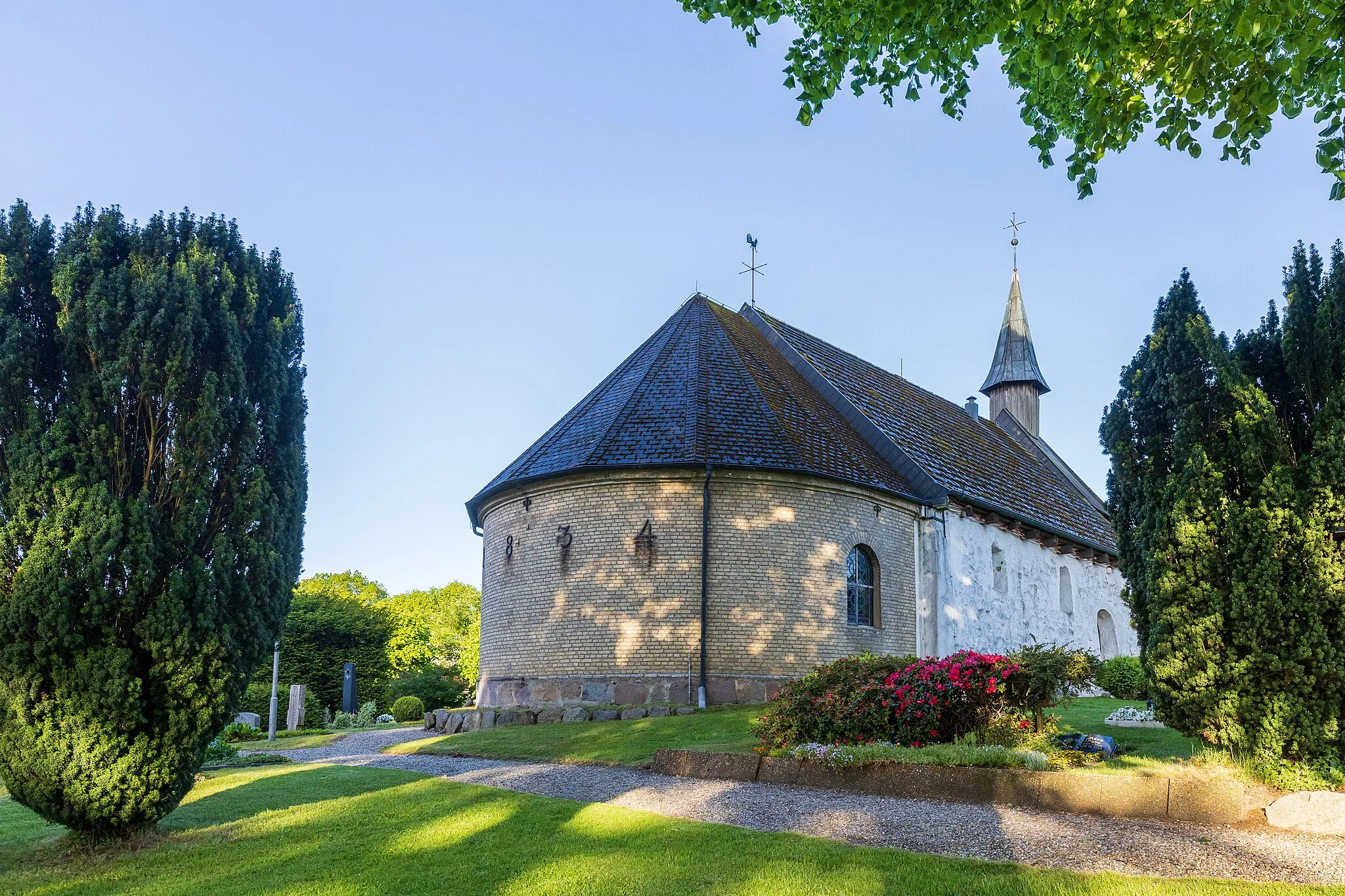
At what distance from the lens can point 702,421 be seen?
63.8 feet

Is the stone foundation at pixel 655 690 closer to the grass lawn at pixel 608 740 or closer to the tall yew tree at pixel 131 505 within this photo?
the grass lawn at pixel 608 740

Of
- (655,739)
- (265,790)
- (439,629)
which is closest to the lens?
(265,790)

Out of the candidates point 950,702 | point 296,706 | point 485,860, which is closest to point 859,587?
point 950,702

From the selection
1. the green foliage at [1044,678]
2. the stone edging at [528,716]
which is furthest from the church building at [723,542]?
the green foliage at [1044,678]

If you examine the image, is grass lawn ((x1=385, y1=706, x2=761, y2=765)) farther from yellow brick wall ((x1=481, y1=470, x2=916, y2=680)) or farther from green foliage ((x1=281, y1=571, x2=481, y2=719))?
green foliage ((x1=281, y1=571, x2=481, y2=719))

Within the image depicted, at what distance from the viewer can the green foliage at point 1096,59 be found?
760 centimetres

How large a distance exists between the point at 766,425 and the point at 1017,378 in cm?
2417

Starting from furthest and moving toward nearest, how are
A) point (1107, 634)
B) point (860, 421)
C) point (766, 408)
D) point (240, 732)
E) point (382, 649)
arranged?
point (382, 649)
point (1107, 634)
point (860, 421)
point (240, 732)
point (766, 408)

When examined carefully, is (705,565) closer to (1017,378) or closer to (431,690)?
(431,690)

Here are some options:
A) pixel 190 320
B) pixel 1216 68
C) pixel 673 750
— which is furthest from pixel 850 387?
pixel 190 320

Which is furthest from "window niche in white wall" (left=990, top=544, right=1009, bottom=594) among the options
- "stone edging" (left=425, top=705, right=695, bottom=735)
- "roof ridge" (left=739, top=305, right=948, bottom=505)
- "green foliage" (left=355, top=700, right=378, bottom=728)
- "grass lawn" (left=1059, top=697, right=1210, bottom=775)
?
"green foliage" (left=355, top=700, right=378, bottom=728)

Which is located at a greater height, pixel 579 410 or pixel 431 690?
pixel 579 410

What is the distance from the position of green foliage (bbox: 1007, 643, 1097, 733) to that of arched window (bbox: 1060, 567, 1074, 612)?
16.3 m

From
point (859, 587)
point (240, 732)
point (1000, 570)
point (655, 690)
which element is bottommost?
point (240, 732)
